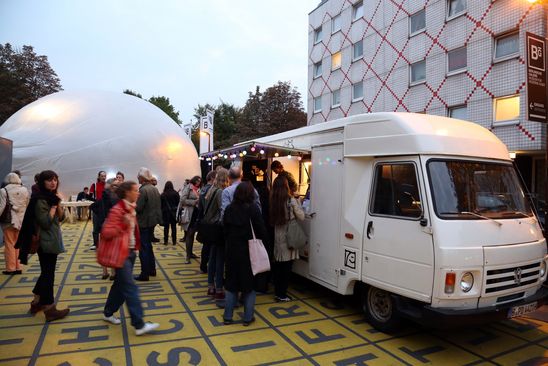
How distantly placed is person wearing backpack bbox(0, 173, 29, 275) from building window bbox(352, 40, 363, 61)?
1813 centimetres

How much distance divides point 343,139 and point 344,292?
2129 mm

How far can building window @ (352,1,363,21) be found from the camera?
21078 millimetres

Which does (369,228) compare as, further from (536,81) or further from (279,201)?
(536,81)

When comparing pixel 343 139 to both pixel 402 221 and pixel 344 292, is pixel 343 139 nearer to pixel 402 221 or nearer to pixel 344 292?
pixel 402 221

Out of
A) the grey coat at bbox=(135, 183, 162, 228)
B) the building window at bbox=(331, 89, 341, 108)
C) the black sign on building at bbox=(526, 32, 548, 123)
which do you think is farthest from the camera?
the building window at bbox=(331, 89, 341, 108)

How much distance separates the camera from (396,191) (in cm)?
444

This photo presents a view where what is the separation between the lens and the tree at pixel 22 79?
1113 inches

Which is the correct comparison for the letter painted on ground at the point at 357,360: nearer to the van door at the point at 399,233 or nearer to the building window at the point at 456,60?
the van door at the point at 399,233

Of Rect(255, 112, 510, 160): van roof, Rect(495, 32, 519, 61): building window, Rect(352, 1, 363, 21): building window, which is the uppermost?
Rect(352, 1, 363, 21): building window

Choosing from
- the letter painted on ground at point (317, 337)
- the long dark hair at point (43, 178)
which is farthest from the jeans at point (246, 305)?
the long dark hair at point (43, 178)

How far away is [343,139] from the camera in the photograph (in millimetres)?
5238

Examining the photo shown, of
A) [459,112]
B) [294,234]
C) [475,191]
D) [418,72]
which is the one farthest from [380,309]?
[418,72]

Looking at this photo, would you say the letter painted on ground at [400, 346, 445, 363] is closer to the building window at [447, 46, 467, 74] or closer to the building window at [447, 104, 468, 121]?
the building window at [447, 104, 468, 121]

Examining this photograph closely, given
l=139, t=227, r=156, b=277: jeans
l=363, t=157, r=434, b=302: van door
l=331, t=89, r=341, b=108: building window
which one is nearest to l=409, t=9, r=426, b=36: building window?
l=331, t=89, r=341, b=108: building window
